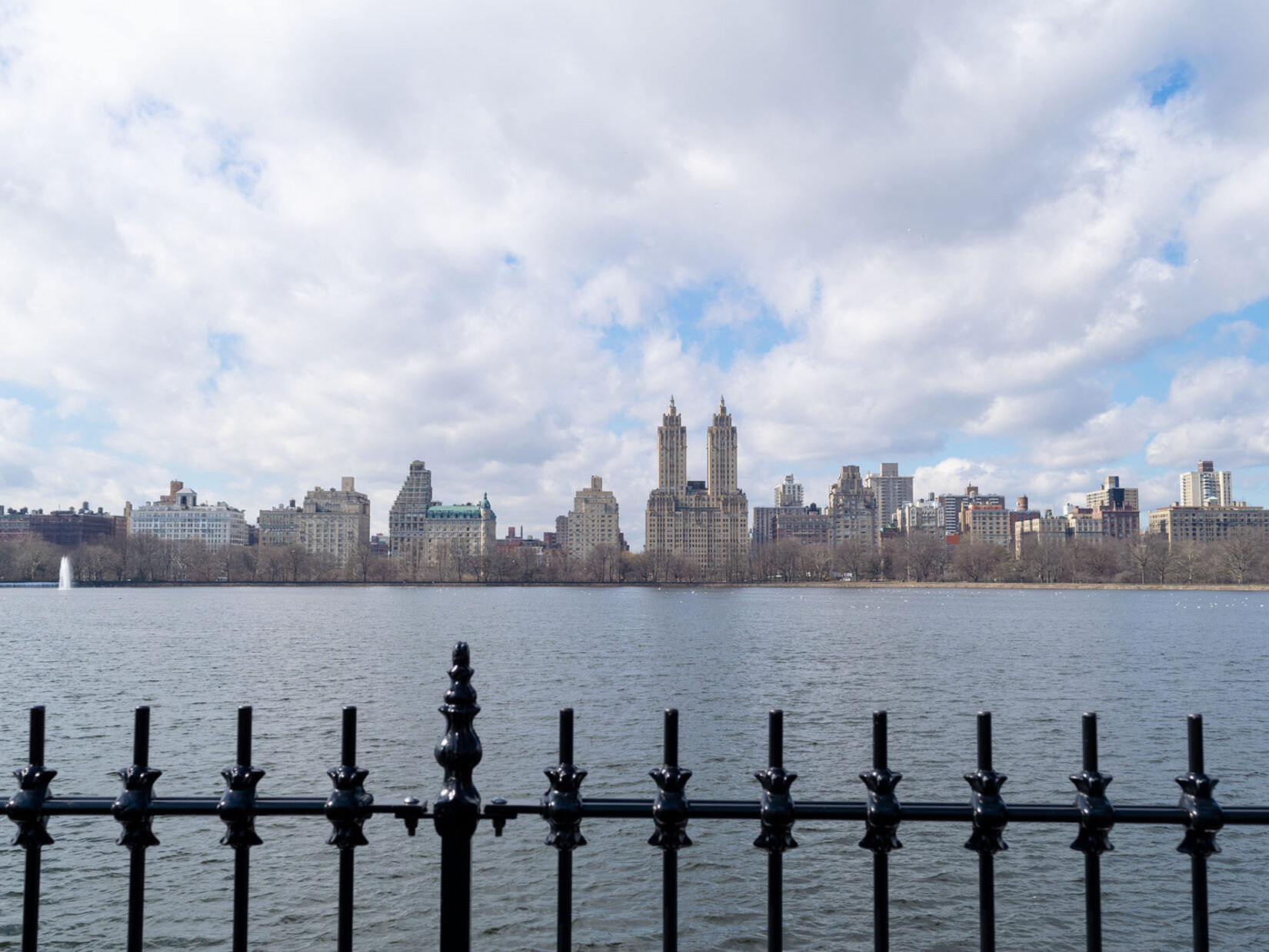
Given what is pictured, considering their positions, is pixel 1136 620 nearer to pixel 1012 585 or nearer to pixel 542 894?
pixel 542 894

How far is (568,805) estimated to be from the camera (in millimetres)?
3074

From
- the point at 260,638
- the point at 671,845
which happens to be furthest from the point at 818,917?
the point at 260,638

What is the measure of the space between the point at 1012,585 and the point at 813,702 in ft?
570

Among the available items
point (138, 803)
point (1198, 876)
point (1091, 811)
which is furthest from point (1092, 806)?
point (138, 803)

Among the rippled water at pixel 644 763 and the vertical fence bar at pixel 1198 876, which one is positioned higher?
the vertical fence bar at pixel 1198 876

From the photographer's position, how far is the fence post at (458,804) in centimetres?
302

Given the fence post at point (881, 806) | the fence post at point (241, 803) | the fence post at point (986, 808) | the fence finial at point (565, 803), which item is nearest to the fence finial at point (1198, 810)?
the fence post at point (986, 808)

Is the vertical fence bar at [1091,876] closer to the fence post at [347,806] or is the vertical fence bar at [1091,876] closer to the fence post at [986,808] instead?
the fence post at [986,808]

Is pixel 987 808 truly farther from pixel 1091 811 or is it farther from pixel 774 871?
pixel 774 871

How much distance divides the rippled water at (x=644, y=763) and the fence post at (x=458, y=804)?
39.2 ft

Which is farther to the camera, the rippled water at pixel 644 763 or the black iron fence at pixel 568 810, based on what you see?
the rippled water at pixel 644 763

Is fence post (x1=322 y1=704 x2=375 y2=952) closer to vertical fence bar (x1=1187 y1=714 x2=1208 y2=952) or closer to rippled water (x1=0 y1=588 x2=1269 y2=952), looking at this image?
vertical fence bar (x1=1187 y1=714 x2=1208 y2=952)

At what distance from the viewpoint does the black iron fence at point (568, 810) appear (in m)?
3.02

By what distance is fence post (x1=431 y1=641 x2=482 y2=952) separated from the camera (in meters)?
3.02
